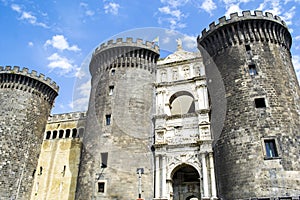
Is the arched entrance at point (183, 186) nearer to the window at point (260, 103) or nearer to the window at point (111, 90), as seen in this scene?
the window at point (260, 103)

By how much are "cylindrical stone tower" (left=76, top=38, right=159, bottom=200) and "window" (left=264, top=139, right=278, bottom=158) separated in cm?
816

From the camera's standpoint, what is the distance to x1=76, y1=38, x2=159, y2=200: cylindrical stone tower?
19.8 meters

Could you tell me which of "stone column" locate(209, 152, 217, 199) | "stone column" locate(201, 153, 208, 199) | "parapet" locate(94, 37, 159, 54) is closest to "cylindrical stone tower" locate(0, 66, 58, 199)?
"parapet" locate(94, 37, 159, 54)

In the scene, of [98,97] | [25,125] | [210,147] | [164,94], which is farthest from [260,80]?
[25,125]

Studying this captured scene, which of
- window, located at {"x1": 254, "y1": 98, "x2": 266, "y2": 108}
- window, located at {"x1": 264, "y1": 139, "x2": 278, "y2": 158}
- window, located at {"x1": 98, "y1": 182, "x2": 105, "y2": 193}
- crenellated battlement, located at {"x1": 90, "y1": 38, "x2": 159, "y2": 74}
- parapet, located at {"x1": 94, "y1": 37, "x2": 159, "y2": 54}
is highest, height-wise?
parapet, located at {"x1": 94, "y1": 37, "x2": 159, "y2": 54}

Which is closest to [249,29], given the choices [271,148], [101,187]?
[271,148]

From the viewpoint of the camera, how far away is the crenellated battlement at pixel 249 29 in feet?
68.3

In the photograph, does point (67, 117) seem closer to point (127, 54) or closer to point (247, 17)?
point (127, 54)

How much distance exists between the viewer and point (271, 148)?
55.6ft

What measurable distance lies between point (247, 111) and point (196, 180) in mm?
7290

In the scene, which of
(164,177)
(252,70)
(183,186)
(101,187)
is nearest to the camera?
(164,177)

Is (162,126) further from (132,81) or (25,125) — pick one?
(25,125)

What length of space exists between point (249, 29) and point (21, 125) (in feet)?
68.1

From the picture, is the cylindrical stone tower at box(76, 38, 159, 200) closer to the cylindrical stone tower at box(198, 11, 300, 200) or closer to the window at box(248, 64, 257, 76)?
the cylindrical stone tower at box(198, 11, 300, 200)
